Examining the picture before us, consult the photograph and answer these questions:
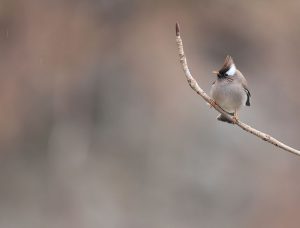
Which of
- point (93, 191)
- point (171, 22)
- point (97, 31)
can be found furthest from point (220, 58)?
point (93, 191)

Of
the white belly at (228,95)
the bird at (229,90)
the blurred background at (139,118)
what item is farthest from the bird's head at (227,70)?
the blurred background at (139,118)

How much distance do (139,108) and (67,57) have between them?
1.71 metres

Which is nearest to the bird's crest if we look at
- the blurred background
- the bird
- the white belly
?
the bird

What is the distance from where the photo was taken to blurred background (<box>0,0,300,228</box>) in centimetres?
1477

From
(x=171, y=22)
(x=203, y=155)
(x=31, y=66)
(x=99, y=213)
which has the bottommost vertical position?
(x=99, y=213)

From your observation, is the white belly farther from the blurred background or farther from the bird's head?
the blurred background

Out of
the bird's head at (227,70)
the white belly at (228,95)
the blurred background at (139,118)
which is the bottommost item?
the white belly at (228,95)

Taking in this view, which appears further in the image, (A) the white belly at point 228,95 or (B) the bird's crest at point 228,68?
(B) the bird's crest at point 228,68

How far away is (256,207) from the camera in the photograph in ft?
49.8

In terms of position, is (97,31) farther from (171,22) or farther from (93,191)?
(93,191)

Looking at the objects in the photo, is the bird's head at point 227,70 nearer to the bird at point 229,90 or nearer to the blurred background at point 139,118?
the bird at point 229,90

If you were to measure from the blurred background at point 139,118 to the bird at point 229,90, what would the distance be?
6.53 meters

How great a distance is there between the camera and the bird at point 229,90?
7.85m

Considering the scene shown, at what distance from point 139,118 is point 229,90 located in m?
7.36
